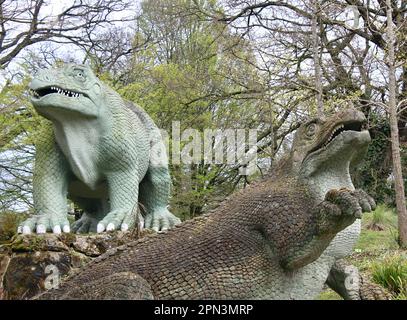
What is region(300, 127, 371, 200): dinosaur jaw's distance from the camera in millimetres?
3062

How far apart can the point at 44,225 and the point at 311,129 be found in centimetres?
338

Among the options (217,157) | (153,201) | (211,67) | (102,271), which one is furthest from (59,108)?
(211,67)

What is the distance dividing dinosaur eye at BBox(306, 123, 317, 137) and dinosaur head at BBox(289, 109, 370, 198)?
0.05 feet

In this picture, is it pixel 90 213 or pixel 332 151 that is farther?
pixel 90 213

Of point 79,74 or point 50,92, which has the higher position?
point 79,74

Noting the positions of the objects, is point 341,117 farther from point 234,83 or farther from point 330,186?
point 234,83

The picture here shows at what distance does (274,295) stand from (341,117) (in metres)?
1.12

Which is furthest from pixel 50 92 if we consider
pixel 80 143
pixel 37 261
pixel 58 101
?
pixel 37 261

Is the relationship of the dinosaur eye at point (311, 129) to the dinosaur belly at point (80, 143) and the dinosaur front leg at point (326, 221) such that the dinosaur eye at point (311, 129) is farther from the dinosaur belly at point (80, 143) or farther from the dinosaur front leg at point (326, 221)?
the dinosaur belly at point (80, 143)

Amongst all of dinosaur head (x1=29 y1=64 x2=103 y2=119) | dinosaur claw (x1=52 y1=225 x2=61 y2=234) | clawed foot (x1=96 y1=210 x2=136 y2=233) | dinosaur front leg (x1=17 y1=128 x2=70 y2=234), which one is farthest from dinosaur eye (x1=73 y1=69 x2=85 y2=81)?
dinosaur claw (x1=52 y1=225 x2=61 y2=234)

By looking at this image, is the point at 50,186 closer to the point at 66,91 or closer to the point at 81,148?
the point at 81,148

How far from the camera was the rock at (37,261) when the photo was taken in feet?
16.4

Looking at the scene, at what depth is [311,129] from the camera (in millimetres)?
3350
